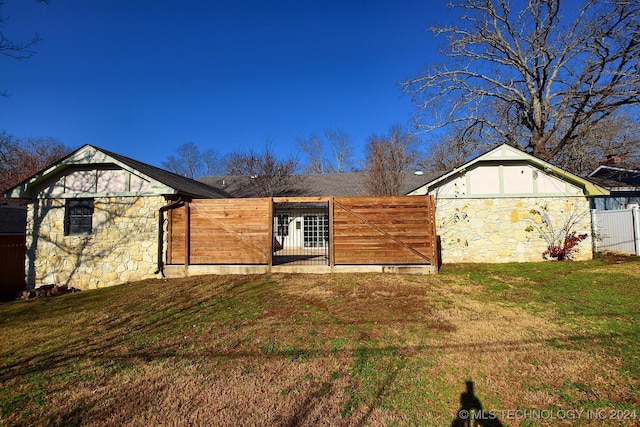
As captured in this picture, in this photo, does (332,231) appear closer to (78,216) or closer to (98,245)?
(98,245)

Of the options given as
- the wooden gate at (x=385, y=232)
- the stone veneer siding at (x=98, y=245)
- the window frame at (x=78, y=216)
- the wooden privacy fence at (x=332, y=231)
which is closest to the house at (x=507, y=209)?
the wooden gate at (x=385, y=232)

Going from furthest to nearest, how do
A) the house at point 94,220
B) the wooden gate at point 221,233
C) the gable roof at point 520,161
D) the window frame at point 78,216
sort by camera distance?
the gable roof at point 520,161 < the window frame at point 78,216 < the house at point 94,220 < the wooden gate at point 221,233

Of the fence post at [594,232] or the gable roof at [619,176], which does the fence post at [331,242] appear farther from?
the gable roof at [619,176]

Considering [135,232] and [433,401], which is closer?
[433,401]

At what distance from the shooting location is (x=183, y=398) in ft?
9.89

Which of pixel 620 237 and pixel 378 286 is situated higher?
pixel 620 237

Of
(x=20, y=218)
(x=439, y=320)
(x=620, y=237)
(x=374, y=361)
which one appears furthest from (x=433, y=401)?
(x=20, y=218)

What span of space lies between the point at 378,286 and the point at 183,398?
5347mm

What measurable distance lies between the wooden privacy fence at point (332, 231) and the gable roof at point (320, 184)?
8685 millimetres

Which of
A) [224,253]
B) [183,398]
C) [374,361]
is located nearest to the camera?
[183,398]

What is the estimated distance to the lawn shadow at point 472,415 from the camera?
2.61m

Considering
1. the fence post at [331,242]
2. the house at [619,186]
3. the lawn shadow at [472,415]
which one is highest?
the house at [619,186]

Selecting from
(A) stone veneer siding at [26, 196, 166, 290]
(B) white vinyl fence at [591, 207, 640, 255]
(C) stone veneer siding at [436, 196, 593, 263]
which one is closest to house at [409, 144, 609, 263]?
(C) stone veneer siding at [436, 196, 593, 263]

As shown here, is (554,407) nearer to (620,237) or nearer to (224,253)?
(224,253)
